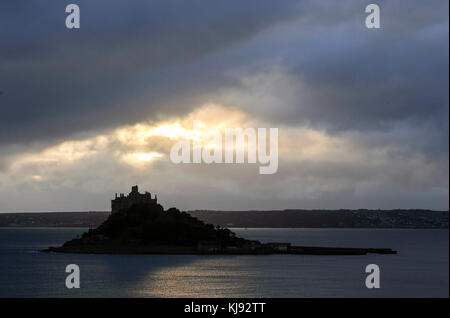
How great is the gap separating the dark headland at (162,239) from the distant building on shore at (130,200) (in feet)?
20.5

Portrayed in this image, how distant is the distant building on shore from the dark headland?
6256 mm

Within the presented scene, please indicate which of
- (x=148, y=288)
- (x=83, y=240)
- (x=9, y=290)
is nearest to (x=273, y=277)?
(x=148, y=288)

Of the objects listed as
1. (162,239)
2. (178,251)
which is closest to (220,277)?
(178,251)

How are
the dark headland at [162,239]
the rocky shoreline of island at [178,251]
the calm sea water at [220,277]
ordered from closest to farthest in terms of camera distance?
the calm sea water at [220,277] < the rocky shoreline of island at [178,251] < the dark headland at [162,239]

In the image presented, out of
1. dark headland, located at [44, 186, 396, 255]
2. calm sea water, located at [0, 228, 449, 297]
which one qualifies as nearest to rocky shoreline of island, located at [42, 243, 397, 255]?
dark headland, located at [44, 186, 396, 255]

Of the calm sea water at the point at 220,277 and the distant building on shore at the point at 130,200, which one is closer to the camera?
the calm sea water at the point at 220,277

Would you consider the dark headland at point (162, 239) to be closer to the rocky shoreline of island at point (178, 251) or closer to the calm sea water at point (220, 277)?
the rocky shoreline of island at point (178, 251)

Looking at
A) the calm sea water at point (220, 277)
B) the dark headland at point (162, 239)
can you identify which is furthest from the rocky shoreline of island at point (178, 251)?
the calm sea water at point (220, 277)

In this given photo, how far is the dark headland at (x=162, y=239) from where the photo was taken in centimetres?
16288

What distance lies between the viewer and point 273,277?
103500mm

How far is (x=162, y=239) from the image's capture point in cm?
16725

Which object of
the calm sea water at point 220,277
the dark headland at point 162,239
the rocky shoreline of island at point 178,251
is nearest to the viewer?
the calm sea water at point 220,277

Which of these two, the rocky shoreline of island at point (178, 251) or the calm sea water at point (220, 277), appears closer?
the calm sea water at point (220, 277)

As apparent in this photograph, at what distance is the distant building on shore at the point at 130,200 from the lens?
186600 mm
